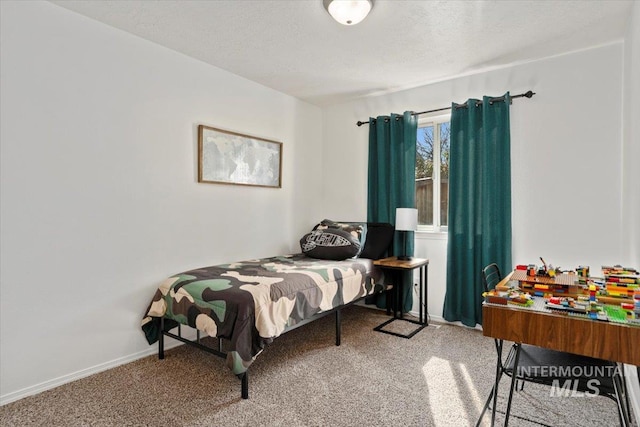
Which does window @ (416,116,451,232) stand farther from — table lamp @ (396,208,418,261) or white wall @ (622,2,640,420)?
white wall @ (622,2,640,420)

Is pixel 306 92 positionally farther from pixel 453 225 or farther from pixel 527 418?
pixel 527 418

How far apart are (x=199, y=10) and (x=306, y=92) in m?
1.81

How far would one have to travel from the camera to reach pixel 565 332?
1.30 metres

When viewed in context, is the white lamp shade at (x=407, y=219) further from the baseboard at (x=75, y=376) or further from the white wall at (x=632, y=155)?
the baseboard at (x=75, y=376)

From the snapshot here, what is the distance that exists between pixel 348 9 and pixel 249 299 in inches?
75.8

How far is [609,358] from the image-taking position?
1.23m

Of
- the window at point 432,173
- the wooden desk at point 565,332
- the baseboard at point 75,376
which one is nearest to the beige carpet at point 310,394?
the baseboard at point 75,376

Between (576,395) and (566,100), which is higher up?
(566,100)

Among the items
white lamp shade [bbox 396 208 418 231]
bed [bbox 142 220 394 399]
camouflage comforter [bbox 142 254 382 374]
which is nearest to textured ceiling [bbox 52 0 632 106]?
white lamp shade [bbox 396 208 418 231]

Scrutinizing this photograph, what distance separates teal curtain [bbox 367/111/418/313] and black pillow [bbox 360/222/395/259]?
83 millimetres

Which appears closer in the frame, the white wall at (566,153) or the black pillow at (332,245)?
the white wall at (566,153)

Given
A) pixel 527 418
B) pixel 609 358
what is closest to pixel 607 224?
pixel 527 418

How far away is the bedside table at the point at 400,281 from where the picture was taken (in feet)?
11.1

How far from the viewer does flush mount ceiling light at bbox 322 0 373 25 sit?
221cm
